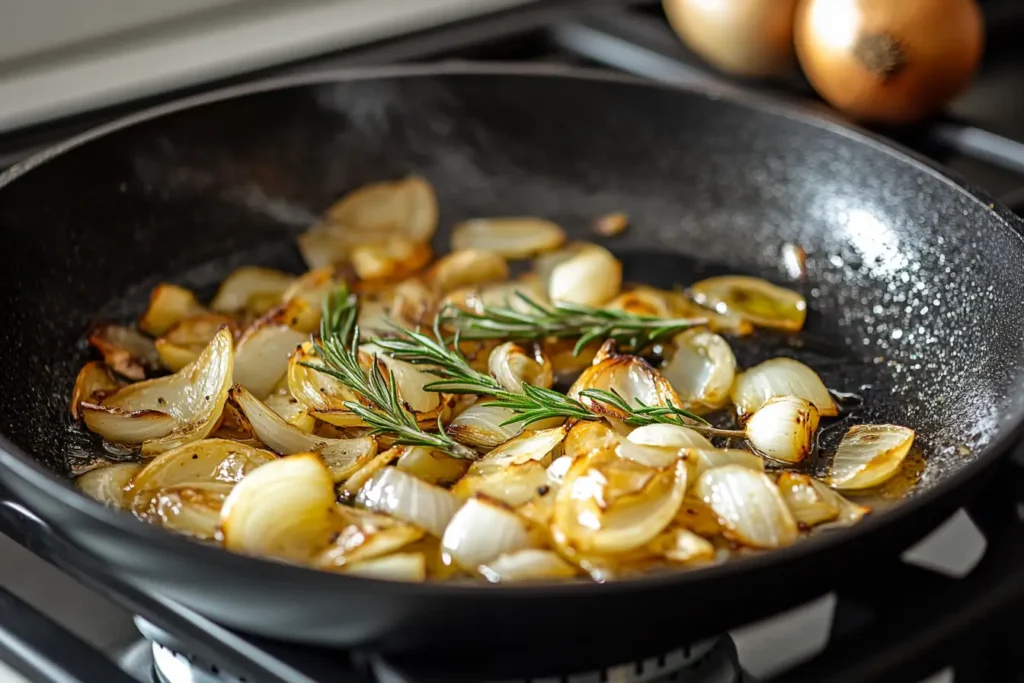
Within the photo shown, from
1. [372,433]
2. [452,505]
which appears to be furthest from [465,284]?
[452,505]

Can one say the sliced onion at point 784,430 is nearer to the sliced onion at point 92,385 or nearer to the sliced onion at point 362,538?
the sliced onion at point 362,538

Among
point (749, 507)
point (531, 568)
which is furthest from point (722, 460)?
point (531, 568)

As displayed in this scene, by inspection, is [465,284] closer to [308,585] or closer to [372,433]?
[372,433]

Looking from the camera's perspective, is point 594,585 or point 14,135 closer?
point 594,585

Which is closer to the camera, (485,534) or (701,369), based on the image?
(485,534)

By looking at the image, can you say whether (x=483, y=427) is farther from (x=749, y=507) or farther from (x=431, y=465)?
(x=749, y=507)

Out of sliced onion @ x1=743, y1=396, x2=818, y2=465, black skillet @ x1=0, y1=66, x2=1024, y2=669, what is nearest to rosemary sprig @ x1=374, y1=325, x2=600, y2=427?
sliced onion @ x1=743, y1=396, x2=818, y2=465
